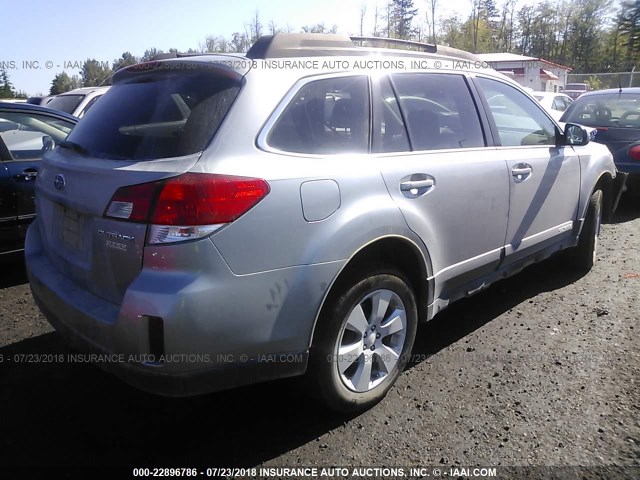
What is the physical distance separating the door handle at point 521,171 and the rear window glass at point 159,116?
6.91 ft

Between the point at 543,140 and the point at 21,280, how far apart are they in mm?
4608

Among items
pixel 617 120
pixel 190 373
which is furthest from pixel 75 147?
pixel 617 120

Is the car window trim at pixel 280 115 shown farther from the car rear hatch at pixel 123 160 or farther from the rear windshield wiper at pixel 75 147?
the rear windshield wiper at pixel 75 147

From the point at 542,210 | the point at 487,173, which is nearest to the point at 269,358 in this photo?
the point at 487,173

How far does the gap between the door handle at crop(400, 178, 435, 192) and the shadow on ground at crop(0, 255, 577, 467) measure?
113 centimetres

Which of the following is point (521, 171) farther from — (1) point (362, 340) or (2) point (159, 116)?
(2) point (159, 116)

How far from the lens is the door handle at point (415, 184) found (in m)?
2.70

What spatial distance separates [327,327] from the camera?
7.99ft

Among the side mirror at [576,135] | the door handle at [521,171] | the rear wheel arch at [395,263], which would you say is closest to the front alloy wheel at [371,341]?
the rear wheel arch at [395,263]

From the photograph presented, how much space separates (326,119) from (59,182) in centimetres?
134

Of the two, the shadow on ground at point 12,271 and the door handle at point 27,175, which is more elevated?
the door handle at point 27,175

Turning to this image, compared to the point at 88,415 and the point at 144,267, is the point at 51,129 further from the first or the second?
the point at 144,267

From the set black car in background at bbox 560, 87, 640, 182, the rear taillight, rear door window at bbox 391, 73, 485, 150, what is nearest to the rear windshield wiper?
the rear taillight

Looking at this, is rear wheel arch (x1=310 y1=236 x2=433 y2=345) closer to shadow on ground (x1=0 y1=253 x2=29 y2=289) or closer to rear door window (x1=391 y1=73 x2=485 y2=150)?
rear door window (x1=391 y1=73 x2=485 y2=150)
